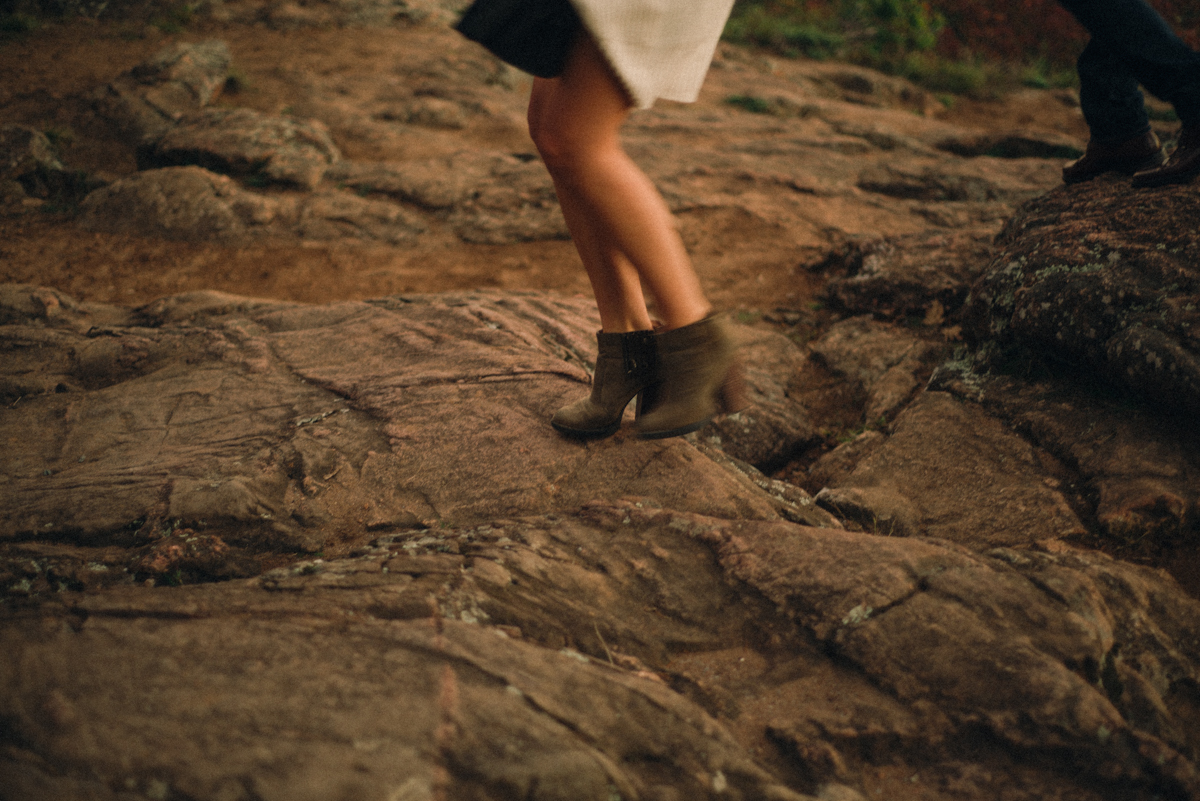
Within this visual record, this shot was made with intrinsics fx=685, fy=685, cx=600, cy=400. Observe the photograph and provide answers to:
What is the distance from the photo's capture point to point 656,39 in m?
1.49

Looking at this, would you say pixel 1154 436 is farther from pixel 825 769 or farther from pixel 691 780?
pixel 691 780

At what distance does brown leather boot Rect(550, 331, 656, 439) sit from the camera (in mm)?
2029

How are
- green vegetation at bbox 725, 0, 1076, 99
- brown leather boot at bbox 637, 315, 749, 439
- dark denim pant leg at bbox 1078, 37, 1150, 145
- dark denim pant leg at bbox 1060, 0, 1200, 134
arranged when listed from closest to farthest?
1. brown leather boot at bbox 637, 315, 749, 439
2. dark denim pant leg at bbox 1060, 0, 1200, 134
3. dark denim pant leg at bbox 1078, 37, 1150, 145
4. green vegetation at bbox 725, 0, 1076, 99

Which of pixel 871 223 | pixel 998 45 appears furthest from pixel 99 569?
pixel 998 45

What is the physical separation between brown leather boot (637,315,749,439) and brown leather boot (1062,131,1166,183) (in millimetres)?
2203

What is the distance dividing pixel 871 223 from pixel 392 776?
521 centimetres

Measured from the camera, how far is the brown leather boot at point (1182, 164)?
8.18 feet

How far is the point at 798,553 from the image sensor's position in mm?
1624

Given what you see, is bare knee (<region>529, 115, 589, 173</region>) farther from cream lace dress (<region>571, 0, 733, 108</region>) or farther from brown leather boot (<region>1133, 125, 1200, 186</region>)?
brown leather boot (<region>1133, 125, 1200, 186</region>)

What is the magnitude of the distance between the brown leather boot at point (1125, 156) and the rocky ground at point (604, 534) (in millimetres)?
107

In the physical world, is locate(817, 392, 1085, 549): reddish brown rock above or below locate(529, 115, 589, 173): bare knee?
below

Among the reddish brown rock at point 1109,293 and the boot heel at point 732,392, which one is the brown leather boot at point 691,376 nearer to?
the boot heel at point 732,392

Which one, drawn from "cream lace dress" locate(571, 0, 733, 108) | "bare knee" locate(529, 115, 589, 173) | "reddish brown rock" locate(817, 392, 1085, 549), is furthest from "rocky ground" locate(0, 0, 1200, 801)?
"cream lace dress" locate(571, 0, 733, 108)

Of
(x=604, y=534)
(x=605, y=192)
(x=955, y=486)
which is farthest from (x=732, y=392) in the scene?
(x=955, y=486)
